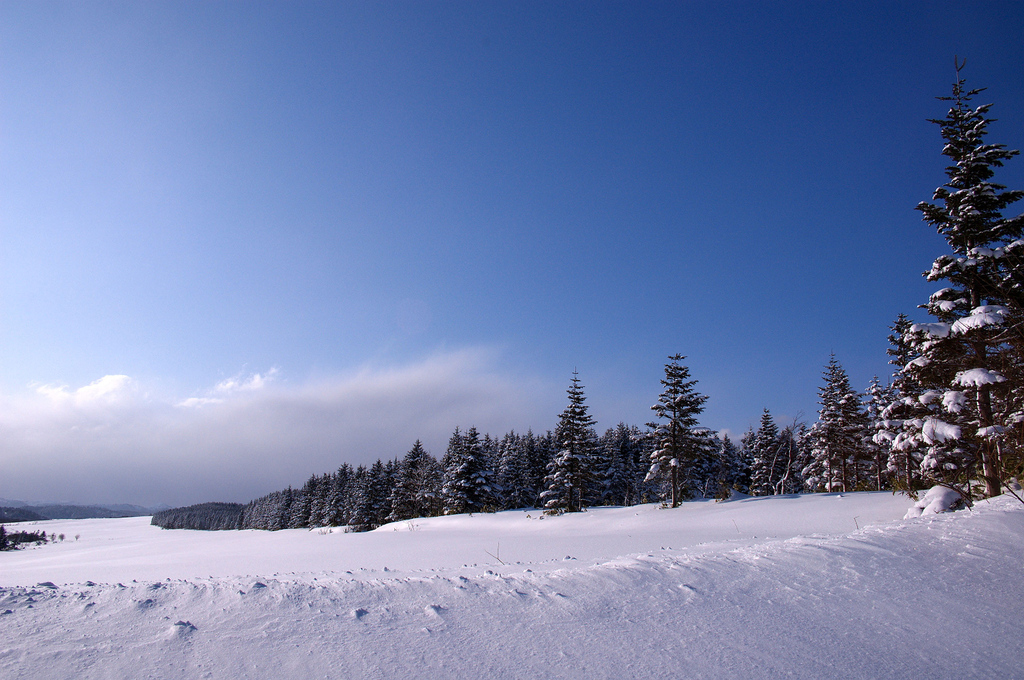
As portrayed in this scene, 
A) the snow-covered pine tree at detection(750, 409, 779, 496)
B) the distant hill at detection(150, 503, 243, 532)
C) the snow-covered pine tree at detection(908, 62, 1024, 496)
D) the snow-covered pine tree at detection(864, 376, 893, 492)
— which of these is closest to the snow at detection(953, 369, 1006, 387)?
the snow-covered pine tree at detection(908, 62, 1024, 496)

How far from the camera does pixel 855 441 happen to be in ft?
117

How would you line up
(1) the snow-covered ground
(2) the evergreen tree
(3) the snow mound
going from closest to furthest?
(1) the snow-covered ground < (3) the snow mound < (2) the evergreen tree

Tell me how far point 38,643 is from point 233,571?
8.85 metres

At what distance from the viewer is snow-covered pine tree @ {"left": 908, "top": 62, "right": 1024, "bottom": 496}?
41.7ft

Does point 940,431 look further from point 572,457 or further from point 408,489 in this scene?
Answer: point 408,489

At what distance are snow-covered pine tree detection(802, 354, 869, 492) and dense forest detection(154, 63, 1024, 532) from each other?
11 centimetres

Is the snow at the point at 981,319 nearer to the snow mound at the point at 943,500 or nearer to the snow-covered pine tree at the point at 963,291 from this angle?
the snow-covered pine tree at the point at 963,291

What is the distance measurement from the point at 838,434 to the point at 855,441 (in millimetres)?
1161

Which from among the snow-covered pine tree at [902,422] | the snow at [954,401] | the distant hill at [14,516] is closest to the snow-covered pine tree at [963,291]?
the snow at [954,401]

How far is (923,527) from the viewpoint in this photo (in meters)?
6.25

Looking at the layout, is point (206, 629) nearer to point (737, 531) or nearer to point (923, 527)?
point (923, 527)

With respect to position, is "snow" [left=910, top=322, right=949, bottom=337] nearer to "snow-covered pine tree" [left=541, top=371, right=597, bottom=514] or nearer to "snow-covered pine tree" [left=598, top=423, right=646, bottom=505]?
"snow-covered pine tree" [left=541, top=371, right=597, bottom=514]

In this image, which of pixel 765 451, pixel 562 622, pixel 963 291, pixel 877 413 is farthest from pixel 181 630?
pixel 765 451

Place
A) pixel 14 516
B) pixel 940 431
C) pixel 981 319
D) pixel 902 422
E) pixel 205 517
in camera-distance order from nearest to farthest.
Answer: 1. pixel 981 319
2. pixel 940 431
3. pixel 902 422
4. pixel 205 517
5. pixel 14 516
